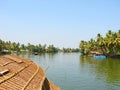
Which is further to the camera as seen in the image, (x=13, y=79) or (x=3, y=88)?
(x=13, y=79)

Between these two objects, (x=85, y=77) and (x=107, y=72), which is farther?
(x=107, y=72)

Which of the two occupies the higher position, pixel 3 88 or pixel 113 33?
pixel 113 33

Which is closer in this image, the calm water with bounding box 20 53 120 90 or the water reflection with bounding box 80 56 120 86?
the calm water with bounding box 20 53 120 90

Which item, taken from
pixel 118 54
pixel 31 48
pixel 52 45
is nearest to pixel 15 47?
pixel 31 48

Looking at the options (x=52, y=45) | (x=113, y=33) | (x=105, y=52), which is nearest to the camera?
(x=113, y=33)

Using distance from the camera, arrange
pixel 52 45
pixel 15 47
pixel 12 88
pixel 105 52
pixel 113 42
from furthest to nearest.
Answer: pixel 52 45 → pixel 15 47 → pixel 105 52 → pixel 113 42 → pixel 12 88

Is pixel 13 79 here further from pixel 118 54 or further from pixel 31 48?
pixel 31 48

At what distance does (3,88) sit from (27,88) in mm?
1636

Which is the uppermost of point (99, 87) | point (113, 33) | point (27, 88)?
point (113, 33)

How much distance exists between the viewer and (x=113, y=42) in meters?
78.6

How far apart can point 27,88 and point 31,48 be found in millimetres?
154723

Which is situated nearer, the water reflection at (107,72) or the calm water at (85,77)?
the calm water at (85,77)

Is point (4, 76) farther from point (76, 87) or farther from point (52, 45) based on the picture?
point (52, 45)

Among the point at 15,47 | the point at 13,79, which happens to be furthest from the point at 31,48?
the point at 13,79
